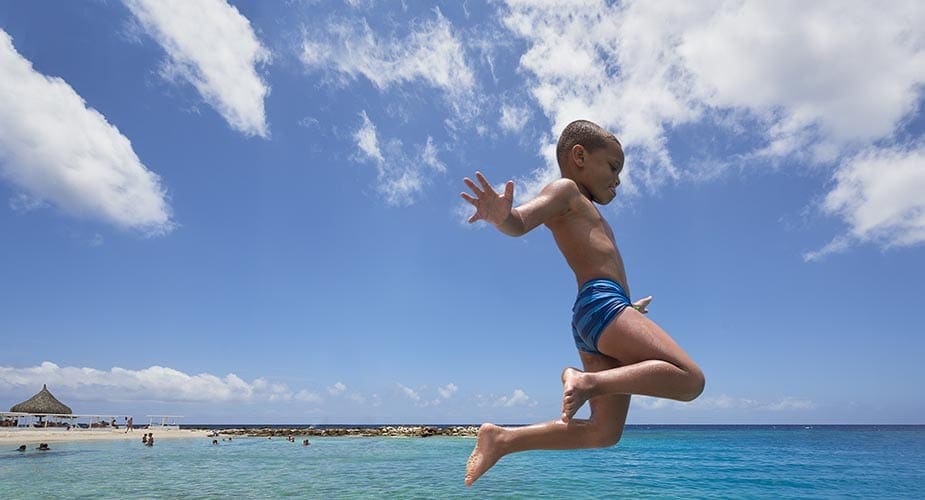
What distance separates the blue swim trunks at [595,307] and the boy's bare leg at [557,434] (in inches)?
8.4

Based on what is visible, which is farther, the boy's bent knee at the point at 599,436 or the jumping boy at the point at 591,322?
the boy's bent knee at the point at 599,436

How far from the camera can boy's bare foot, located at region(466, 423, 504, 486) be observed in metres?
3.39

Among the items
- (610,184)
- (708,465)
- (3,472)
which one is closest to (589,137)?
(610,184)

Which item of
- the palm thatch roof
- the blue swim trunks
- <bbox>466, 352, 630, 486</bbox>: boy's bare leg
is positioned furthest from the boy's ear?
the palm thatch roof

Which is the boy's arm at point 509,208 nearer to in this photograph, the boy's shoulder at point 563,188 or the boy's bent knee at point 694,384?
the boy's shoulder at point 563,188

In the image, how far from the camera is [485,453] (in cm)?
342

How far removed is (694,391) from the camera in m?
3.11

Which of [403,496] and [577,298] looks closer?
[577,298]

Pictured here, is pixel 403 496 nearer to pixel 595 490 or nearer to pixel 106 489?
pixel 595 490

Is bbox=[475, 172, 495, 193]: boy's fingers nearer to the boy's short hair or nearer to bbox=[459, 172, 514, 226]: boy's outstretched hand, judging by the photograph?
bbox=[459, 172, 514, 226]: boy's outstretched hand

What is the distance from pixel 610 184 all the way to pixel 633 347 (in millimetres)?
1219

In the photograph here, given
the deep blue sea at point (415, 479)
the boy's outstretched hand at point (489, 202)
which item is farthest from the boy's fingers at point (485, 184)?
the deep blue sea at point (415, 479)

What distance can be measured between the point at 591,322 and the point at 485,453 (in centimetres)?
99

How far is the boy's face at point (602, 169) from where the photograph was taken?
12.6 ft
